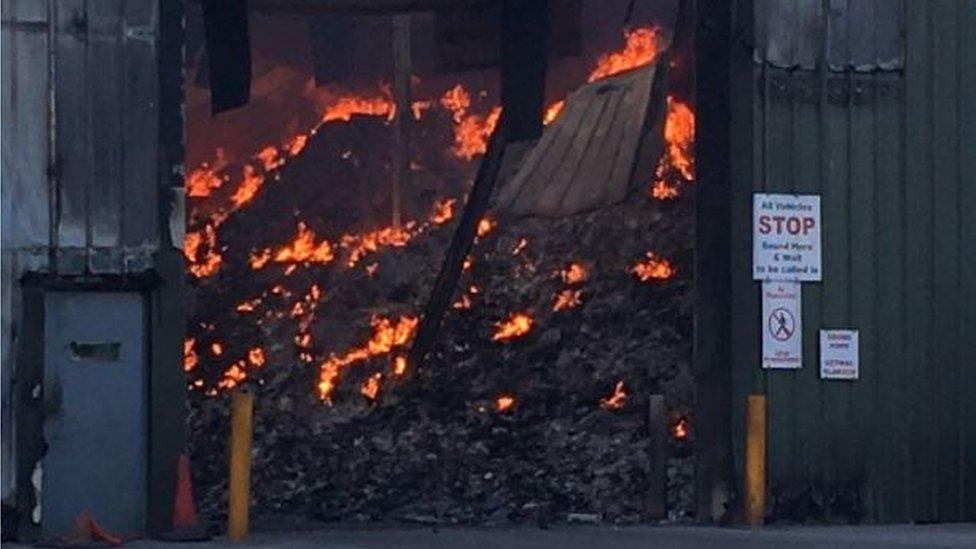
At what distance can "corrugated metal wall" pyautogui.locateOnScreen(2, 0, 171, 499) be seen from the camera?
17344 millimetres

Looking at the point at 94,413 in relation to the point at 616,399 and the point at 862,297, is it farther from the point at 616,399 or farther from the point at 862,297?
the point at 616,399

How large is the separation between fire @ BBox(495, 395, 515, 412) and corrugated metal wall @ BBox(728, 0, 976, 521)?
23.7 feet

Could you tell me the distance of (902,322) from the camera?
790 inches

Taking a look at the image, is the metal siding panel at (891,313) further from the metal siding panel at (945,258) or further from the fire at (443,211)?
the fire at (443,211)

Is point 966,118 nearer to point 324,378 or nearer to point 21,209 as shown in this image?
point 21,209

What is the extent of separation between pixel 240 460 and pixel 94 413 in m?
1.88

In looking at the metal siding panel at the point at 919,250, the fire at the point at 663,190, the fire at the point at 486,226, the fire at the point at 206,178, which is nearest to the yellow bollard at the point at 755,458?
the metal siding panel at the point at 919,250

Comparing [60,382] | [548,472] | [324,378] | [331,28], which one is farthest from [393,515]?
[331,28]

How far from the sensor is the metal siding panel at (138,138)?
17641 mm

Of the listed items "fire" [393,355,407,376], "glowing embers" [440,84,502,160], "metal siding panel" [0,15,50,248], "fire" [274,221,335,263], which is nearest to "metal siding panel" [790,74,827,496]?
"metal siding panel" [0,15,50,248]

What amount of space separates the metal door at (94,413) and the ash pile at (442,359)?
4.04m

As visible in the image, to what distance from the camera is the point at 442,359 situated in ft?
91.9

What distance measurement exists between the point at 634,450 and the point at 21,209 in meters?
9.29

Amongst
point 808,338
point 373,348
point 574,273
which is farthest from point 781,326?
point 373,348
